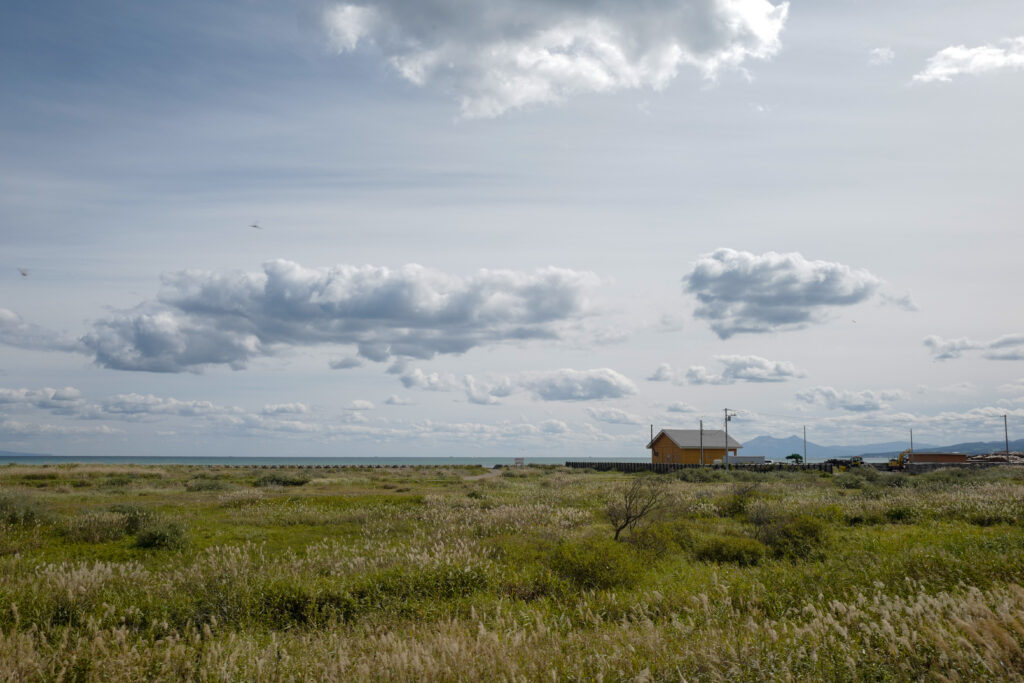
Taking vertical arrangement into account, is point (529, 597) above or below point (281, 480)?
above

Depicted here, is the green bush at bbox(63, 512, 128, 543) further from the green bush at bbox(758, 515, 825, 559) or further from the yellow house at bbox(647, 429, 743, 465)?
the yellow house at bbox(647, 429, 743, 465)

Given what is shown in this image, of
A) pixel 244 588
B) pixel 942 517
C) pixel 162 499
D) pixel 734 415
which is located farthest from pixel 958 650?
pixel 734 415

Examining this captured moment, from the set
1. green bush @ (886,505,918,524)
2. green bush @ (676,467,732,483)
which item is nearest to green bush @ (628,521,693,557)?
green bush @ (886,505,918,524)

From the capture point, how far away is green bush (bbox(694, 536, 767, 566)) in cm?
1448

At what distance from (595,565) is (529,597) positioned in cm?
176

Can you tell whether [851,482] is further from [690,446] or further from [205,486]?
[205,486]

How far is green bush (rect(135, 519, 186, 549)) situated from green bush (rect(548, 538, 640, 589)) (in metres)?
11.1

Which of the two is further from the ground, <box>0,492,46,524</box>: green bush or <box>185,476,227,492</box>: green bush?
<box>0,492,46,524</box>: green bush

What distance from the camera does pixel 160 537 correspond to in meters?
17.4

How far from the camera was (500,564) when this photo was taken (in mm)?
12594

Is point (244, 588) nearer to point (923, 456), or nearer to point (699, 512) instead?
point (699, 512)

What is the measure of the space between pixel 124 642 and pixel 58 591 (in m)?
3.71

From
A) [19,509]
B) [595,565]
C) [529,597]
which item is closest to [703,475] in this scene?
[595,565]

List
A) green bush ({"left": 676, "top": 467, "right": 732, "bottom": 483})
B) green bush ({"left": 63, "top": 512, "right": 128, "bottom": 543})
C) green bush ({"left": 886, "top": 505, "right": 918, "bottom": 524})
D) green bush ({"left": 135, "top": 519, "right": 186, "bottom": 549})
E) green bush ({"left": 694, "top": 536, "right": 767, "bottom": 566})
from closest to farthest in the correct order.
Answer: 1. green bush ({"left": 694, "top": 536, "right": 767, "bottom": 566})
2. green bush ({"left": 135, "top": 519, "right": 186, "bottom": 549})
3. green bush ({"left": 63, "top": 512, "right": 128, "bottom": 543})
4. green bush ({"left": 886, "top": 505, "right": 918, "bottom": 524})
5. green bush ({"left": 676, "top": 467, "right": 732, "bottom": 483})
